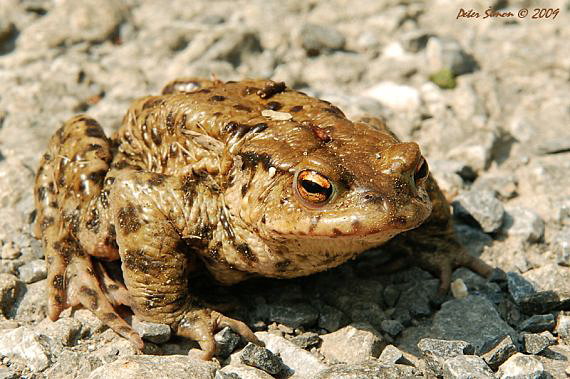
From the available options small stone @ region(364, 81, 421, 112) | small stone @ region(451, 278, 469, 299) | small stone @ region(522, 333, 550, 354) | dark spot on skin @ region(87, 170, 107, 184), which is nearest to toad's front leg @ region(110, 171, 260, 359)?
dark spot on skin @ region(87, 170, 107, 184)

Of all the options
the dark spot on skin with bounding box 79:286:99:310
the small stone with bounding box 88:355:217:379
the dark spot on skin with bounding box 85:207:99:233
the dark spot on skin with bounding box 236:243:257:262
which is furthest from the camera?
the dark spot on skin with bounding box 85:207:99:233

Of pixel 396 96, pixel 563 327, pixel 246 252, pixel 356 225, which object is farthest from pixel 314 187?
pixel 396 96

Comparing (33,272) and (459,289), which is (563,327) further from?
(33,272)

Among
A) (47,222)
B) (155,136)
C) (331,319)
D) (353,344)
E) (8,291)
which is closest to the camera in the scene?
(353,344)

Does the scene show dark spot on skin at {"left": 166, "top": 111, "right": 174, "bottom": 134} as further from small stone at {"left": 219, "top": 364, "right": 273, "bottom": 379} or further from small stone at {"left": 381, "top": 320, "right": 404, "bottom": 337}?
small stone at {"left": 381, "top": 320, "right": 404, "bottom": 337}

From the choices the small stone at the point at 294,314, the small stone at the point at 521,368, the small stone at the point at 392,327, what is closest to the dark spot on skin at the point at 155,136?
the small stone at the point at 294,314

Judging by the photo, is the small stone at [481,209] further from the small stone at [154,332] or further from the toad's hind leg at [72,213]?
the toad's hind leg at [72,213]
